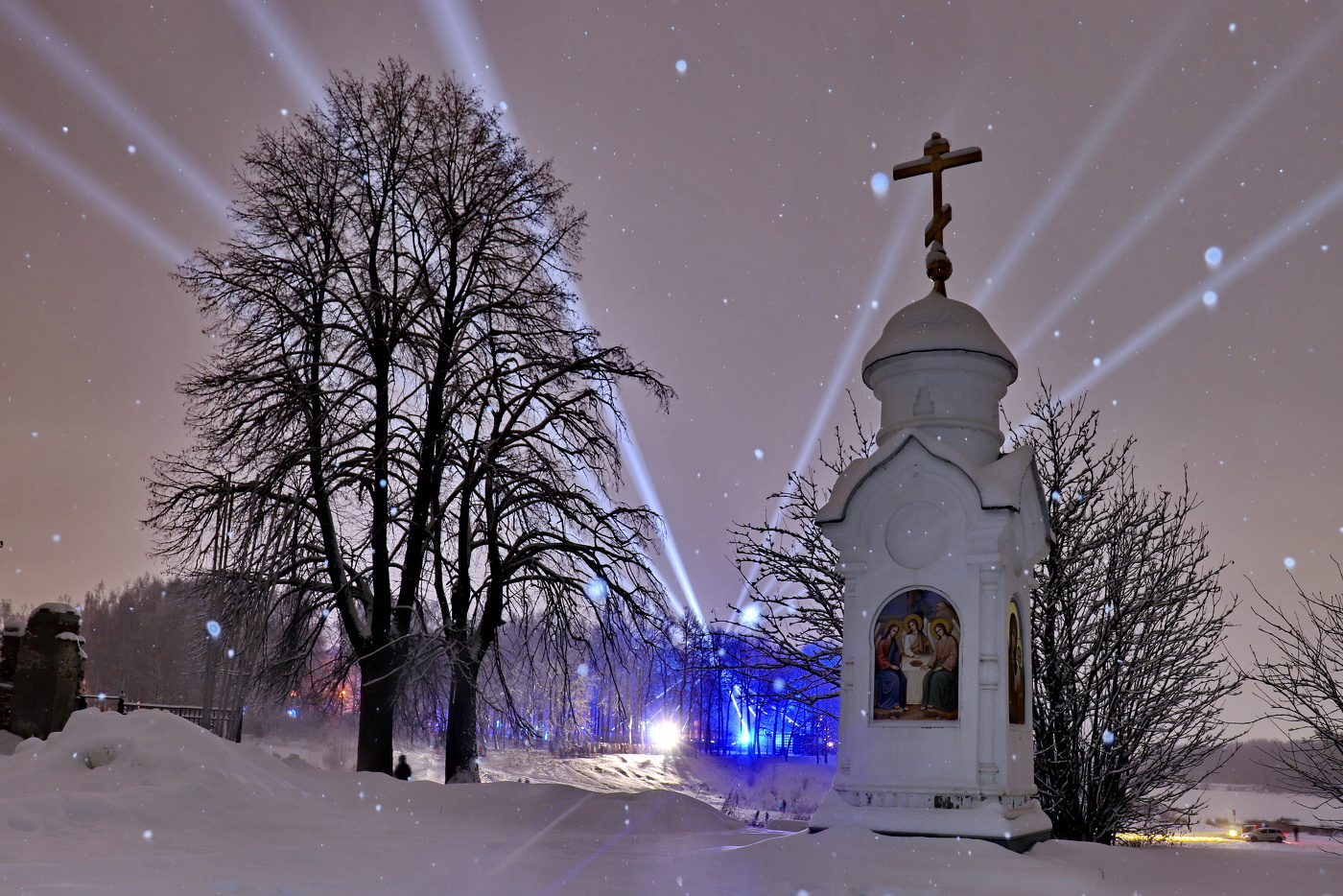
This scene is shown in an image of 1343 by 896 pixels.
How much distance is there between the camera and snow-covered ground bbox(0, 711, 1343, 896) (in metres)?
6.55

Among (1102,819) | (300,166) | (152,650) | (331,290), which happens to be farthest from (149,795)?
(152,650)

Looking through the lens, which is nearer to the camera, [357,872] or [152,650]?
[357,872]

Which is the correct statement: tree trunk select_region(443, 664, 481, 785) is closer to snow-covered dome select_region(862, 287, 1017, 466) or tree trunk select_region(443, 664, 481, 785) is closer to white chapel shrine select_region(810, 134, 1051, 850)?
white chapel shrine select_region(810, 134, 1051, 850)

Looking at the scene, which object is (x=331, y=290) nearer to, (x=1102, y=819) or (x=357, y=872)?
(x=357, y=872)

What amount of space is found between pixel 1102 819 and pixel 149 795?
1316cm

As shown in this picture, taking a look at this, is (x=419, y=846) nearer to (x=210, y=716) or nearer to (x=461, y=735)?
(x=461, y=735)

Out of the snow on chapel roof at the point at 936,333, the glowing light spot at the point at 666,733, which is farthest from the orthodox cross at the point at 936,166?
the glowing light spot at the point at 666,733

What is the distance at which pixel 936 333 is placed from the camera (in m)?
11.1

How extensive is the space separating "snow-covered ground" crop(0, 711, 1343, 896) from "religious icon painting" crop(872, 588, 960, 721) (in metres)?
1.38

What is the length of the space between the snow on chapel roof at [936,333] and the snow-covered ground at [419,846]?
5500mm

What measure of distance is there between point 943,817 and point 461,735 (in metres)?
8.21

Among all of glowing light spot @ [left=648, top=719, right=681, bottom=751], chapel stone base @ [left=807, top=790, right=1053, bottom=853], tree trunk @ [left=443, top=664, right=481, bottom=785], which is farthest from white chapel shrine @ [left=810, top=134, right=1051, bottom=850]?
glowing light spot @ [left=648, top=719, right=681, bottom=751]

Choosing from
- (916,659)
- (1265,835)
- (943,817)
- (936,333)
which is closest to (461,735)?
(916,659)

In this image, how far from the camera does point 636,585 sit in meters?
15.2
